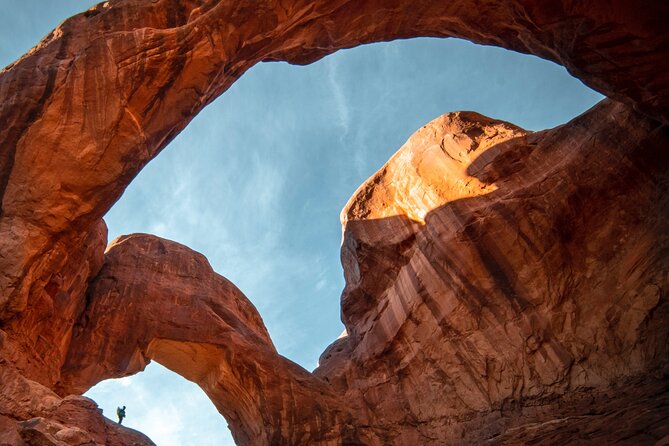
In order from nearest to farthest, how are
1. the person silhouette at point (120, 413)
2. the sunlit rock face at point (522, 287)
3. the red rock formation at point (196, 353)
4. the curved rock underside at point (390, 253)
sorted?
the curved rock underside at point (390, 253) → the sunlit rock face at point (522, 287) → the red rock formation at point (196, 353) → the person silhouette at point (120, 413)

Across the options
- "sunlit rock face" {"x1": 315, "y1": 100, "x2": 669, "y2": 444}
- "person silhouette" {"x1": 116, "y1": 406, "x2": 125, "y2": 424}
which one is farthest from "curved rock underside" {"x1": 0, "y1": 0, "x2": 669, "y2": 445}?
"person silhouette" {"x1": 116, "y1": 406, "x2": 125, "y2": 424}

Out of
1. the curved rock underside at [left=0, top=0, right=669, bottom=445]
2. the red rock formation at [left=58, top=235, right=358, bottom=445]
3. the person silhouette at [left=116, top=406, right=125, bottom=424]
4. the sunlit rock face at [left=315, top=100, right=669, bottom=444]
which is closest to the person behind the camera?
the curved rock underside at [left=0, top=0, right=669, bottom=445]

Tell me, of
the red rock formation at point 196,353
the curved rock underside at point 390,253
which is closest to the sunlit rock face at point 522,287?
the curved rock underside at point 390,253

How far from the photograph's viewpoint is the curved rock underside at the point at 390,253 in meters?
11.6

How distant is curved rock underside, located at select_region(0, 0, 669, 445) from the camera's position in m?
11.6

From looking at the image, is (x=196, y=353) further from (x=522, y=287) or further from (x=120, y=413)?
(x=522, y=287)

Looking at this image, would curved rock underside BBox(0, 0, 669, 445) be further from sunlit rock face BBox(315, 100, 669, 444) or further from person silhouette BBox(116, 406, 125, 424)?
person silhouette BBox(116, 406, 125, 424)

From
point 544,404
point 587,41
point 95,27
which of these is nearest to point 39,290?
point 95,27

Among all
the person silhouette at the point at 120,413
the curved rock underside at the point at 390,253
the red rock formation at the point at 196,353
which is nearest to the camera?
the curved rock underside at the point at 390,253

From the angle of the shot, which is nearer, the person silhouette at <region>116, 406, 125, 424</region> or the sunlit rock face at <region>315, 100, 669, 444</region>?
the sunlit rock face at <region>315, 100, 669, 444</region>

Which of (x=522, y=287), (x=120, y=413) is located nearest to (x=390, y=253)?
(x=522, y=287)

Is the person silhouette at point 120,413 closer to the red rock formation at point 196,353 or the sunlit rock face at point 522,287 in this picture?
the red rock formation at point 196,353

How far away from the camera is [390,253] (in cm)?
1944

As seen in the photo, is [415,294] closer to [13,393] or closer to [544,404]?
[544,404]
